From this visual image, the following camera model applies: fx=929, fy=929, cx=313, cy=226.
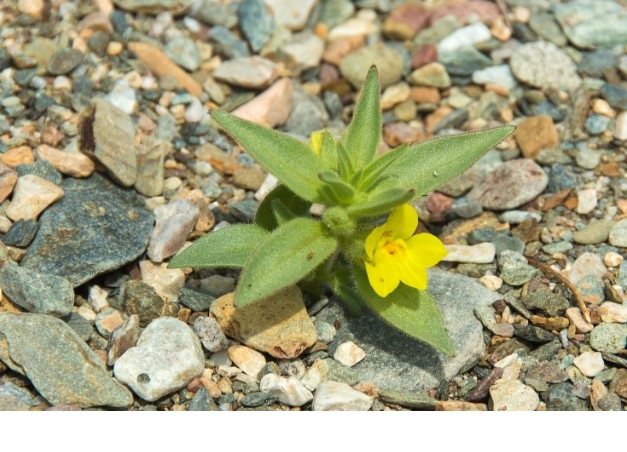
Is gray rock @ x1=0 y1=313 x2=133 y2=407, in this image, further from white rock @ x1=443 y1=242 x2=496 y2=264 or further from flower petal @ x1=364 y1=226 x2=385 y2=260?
white rock @ x1=443 y1=242 x2=496 y2=264

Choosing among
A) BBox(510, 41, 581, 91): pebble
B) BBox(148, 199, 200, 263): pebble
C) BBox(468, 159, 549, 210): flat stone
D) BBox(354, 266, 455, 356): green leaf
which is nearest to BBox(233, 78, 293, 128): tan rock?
BBox(148, 199, 200, 263): pebble

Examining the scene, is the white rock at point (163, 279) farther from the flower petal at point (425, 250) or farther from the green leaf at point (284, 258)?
the flower petal at point (425, 250)

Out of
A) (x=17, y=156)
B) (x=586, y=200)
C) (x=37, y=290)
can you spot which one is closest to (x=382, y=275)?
(x=37, y=290)

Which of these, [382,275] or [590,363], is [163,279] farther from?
[590,363]

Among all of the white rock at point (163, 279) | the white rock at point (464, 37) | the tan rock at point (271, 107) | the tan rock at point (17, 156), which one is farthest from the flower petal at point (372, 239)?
the white rock at point (464, 37)

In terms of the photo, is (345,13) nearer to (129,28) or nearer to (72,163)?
(129,28)

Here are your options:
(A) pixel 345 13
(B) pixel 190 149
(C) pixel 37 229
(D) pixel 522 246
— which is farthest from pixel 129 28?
(D) pixel 522 246
